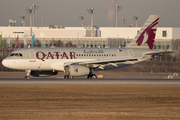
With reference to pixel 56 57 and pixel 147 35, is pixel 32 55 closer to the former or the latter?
pixel 56 57

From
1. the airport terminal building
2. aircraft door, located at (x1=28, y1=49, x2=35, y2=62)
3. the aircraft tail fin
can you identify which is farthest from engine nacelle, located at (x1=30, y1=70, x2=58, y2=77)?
the airport terminal building

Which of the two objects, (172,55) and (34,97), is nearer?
(34,97)

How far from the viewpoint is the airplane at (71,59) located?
50.7m

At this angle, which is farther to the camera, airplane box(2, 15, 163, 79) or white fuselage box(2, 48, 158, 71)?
white fuselage box(2, 48, 158, 71)

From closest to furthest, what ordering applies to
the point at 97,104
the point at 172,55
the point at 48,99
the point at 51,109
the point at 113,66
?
the point at 51,109
the point at 97,104
the point at 48,99
the point at 113,66
the point at 172,55

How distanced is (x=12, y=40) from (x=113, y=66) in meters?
109

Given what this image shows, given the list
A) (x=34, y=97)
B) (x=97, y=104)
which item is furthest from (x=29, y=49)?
(x=97, y=104)

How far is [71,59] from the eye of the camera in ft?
175

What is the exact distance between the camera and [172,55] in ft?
313

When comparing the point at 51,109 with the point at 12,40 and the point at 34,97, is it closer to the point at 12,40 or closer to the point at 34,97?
the point at 34,97

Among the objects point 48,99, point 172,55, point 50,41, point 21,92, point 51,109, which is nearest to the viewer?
point 51,109

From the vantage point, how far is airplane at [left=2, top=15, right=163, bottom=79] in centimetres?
5072

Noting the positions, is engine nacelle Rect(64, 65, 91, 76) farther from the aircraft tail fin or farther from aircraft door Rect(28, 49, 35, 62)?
the aircraft tail fin

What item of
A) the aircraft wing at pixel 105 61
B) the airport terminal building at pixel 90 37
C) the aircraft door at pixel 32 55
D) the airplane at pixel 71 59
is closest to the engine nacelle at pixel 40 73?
the airplane at pixel 71 59
